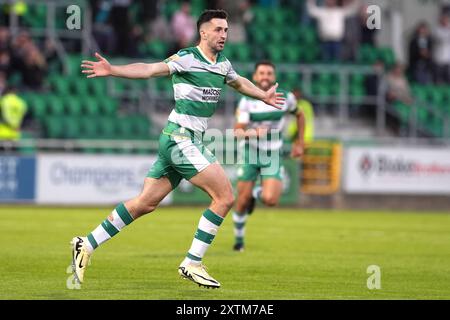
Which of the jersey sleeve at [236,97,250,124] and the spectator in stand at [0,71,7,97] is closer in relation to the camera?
the jersey sleeve at [236,97,250,124]

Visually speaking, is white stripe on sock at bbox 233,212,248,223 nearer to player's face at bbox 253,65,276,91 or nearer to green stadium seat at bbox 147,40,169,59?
player's face at bbox 253,65,276,91

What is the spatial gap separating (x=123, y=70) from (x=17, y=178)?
14.7 metres

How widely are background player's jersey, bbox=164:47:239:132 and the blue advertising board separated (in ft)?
44.7

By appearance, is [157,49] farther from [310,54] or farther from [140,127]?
[310,54]

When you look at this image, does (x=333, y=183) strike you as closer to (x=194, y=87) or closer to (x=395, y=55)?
(x=395, y=55)

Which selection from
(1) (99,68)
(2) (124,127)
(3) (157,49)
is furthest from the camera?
(3) (157,49)

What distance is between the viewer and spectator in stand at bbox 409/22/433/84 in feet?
106

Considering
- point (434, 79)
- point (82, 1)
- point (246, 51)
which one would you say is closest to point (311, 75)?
point (246, 51)

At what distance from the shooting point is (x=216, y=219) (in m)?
11.3

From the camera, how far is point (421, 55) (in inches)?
1283

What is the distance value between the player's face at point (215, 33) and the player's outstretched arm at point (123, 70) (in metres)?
0.64

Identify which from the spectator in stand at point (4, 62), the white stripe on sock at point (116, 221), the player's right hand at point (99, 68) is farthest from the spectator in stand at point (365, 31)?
the player's right hand at point (99, 68)

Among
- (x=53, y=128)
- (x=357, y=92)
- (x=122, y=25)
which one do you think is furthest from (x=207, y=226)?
(x=357, y=92)

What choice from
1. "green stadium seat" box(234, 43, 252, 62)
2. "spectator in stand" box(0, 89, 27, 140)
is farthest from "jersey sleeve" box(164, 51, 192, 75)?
"green stadium seat" box(234, 43, 252, 62)
